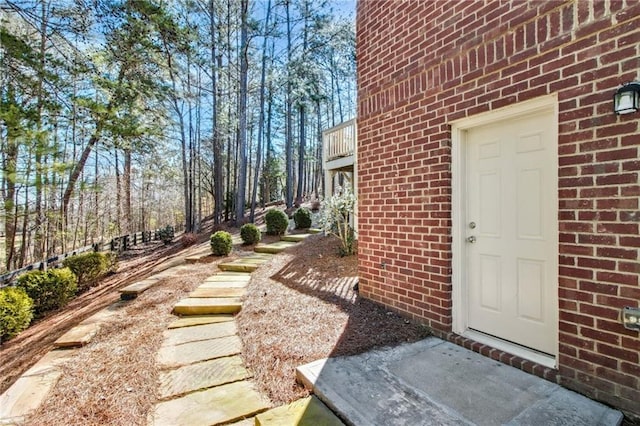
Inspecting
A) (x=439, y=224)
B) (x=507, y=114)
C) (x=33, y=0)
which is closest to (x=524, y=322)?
(x=439, y=224)

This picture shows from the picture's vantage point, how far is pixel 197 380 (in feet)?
7.14

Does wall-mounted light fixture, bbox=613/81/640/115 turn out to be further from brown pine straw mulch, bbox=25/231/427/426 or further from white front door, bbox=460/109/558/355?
brown pine straw mulch, bbox=25/231/427/426

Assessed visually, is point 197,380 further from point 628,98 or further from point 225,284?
point 628,98

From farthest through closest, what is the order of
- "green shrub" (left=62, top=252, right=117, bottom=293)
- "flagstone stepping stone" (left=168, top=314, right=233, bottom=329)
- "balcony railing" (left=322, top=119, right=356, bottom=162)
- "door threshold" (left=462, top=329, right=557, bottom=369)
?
"balcony railing" (left=322, top=119, right=356, bottom=162), "green shrub" (left=62, top=252, right=117, bottom=293), "flagstone stepping stone" (left=168, top=314, right=233, bottom=329), "door threshold" (left=462, top=329, right=557, bottom=369)

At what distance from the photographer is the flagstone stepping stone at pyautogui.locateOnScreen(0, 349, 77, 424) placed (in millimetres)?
1868

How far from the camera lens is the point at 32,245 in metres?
8.60

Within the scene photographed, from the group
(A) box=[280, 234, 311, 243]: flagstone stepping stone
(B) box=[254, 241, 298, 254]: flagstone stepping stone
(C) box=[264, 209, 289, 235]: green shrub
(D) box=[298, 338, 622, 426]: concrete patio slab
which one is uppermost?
(C) box=[264, 209, 289, 235]: green shrub

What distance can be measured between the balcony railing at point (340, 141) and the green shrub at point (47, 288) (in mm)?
6863

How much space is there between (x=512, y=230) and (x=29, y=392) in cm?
360

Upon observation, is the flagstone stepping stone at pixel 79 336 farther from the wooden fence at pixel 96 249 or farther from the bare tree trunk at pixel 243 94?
the bare tree trunk at pixel 243 94

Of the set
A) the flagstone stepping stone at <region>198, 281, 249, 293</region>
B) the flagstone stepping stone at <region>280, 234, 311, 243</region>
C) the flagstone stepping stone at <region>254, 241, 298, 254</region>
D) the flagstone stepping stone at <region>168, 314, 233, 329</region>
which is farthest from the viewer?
the flagstone stepping stone at <region>280, 234, 311, 243</region>

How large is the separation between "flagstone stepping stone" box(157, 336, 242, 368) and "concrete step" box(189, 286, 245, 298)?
1223 millimetres

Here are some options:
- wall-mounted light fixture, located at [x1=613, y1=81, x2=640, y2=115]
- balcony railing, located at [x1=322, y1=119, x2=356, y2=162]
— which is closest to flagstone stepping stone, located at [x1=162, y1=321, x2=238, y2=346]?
wall-mounted light fixture, located at [x1=613, y1=81, x2=640, y2=115]

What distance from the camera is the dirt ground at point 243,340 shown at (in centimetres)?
196
